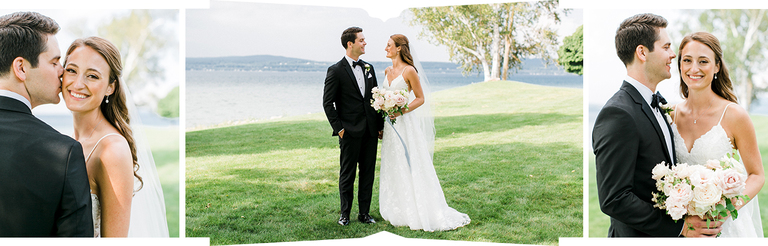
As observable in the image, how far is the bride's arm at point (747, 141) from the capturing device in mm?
3088

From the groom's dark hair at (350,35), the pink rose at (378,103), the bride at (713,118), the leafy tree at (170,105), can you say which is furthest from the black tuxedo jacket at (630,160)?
the leafy tree at (170,105)

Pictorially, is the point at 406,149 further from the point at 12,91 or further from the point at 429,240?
the point at 12,91

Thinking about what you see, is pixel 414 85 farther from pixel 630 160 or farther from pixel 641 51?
pixel 630 160

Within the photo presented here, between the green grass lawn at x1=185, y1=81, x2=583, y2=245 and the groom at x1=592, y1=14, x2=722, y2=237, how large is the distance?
6.85ft

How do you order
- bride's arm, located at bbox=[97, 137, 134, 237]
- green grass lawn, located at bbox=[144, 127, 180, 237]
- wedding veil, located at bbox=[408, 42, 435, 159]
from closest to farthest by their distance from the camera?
bride's arm, located at bbox=[97, 137, 134, 237], green grass lawn, located at bbox=[144, 127, 180, 237], wedding veil, located at bbox=[408, 42, 435, 159]

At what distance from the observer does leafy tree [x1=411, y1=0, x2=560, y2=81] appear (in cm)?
616

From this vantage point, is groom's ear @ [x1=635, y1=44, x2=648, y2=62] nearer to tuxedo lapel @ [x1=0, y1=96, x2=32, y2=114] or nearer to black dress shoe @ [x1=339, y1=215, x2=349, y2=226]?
black dress shoe @ [x1=339, y1=215, x2=349, y2=226]

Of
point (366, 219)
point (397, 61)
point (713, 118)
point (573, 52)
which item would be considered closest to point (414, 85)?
point (397, 61)

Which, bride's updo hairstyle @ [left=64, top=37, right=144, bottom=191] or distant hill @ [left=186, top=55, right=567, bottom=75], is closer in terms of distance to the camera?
bride's updo hairstyle @ [left=64, top=37, right=144, bottom=191]

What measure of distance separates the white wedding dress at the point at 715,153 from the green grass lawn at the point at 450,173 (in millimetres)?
1671

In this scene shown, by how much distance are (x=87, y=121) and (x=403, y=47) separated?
2800 mm

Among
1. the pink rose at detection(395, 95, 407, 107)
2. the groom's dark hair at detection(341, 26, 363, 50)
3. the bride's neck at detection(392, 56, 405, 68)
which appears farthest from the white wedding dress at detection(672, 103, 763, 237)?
the groom's dark hair at detection(341, 26, 363, 50)

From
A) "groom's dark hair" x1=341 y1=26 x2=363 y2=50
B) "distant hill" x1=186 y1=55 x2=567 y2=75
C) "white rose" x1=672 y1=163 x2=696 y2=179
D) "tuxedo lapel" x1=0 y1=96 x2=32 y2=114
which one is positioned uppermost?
"groom's dark hair" x1=341 y1=26 x2=363 y2=50

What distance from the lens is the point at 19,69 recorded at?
2.66 m
